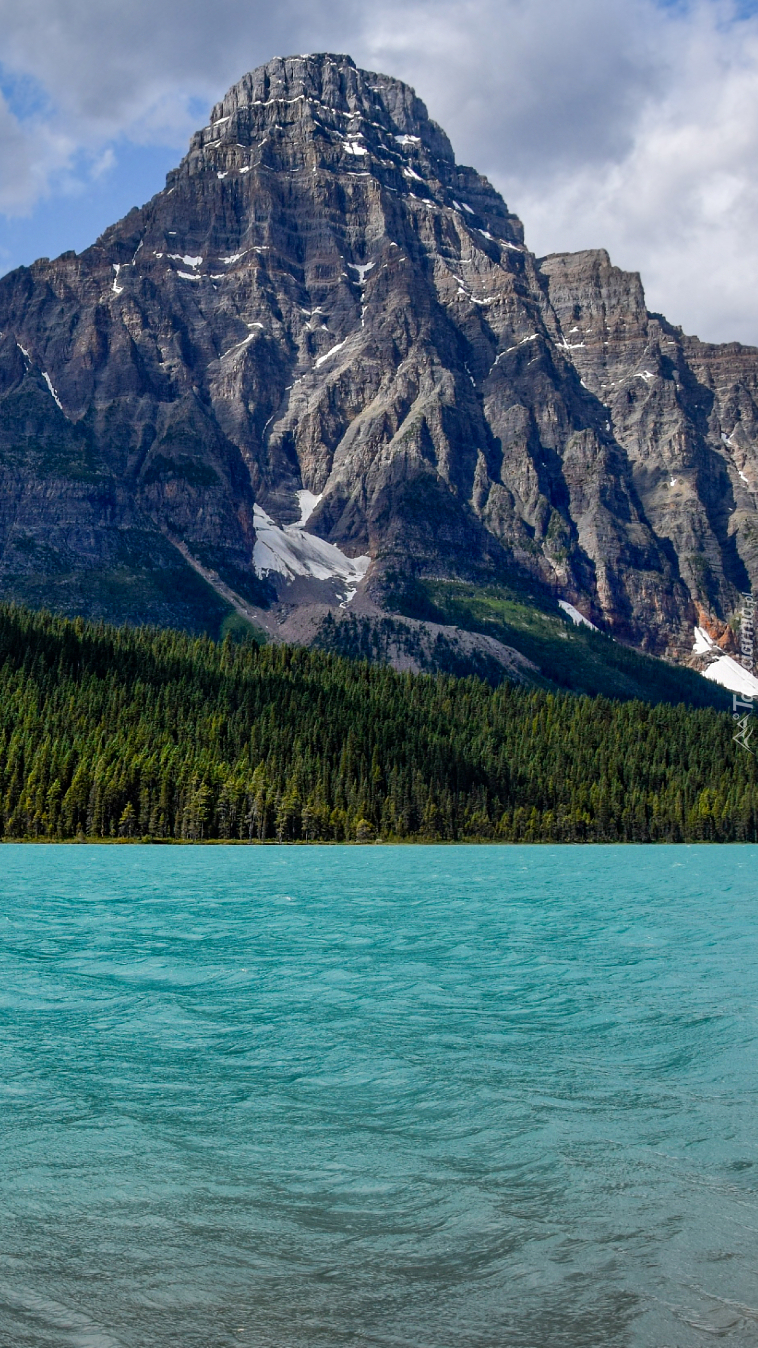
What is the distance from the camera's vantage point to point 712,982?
39.6 metres

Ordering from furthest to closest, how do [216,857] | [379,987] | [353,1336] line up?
1. [216,857]
2. [379,987]
3. [353,1336]

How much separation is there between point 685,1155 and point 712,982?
817 inches

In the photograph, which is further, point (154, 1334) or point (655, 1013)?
point (655, 1013)

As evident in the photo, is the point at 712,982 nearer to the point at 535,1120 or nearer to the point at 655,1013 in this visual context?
the point at 655,1013

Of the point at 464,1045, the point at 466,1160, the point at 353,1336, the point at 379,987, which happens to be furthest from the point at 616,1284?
the point at 379,987

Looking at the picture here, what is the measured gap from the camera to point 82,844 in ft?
525

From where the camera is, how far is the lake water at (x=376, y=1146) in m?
13.9

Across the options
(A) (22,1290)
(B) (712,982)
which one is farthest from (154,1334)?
(B) (712,982)

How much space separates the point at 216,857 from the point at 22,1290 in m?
123

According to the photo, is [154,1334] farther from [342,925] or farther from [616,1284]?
[342,925]

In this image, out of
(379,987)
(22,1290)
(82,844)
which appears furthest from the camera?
(82,844)

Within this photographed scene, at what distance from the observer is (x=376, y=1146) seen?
2062 cm

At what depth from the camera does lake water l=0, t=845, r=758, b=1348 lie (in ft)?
45.5

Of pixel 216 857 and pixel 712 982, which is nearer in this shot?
pixel 712 982
